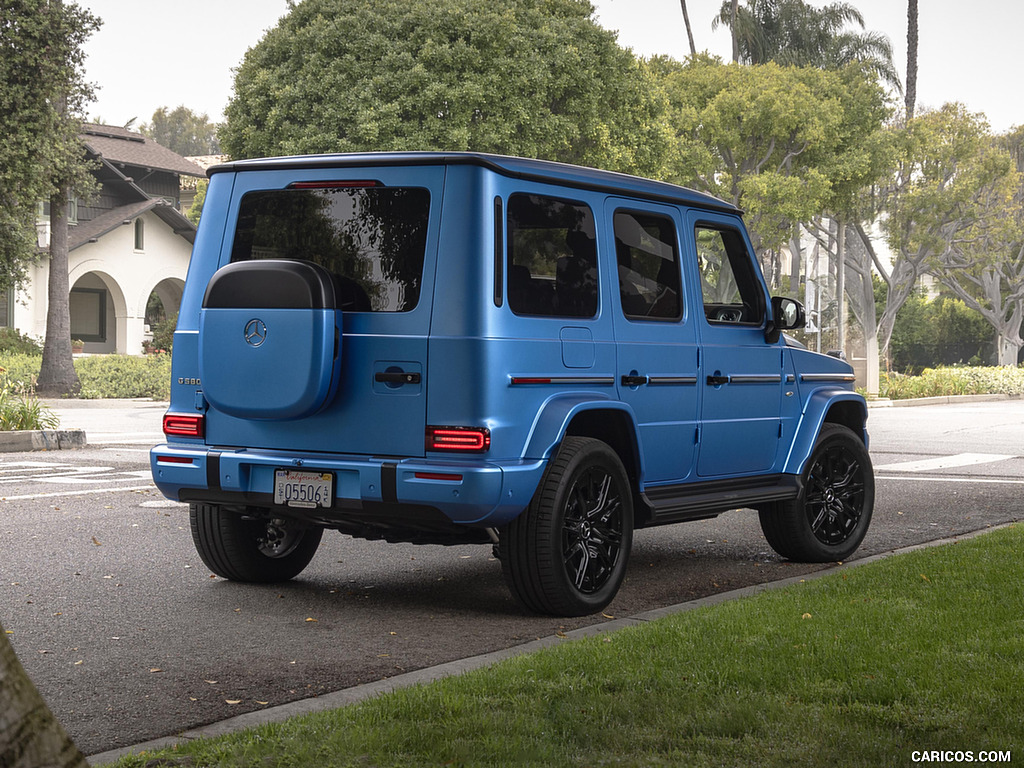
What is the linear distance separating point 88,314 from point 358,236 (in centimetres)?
4518

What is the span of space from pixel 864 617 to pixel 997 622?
599 millimetres

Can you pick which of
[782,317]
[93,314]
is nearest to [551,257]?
[782,317]

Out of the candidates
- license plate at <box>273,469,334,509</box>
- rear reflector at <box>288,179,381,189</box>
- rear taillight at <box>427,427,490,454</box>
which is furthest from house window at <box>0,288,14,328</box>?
rear taillight at <box>427,427,490,454</box>

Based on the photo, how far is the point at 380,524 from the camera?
6508 millimetres

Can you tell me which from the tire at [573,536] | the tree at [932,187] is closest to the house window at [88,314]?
the tree at [932,187]

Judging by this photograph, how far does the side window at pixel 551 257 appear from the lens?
21.4 feet

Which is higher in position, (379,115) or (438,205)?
(379,115)

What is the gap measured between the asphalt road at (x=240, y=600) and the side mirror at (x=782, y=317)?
1583mm

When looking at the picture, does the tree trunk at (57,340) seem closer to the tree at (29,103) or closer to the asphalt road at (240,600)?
the tree at (29,103)

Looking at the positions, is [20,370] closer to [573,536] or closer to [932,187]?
[932,187]

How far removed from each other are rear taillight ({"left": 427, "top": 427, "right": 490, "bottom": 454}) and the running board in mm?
1413

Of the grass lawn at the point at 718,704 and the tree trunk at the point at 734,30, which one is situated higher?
the tree trunk at the point at 734,30

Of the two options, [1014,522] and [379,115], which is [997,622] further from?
[379,115]

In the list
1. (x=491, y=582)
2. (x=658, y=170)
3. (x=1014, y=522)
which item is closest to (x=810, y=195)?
(x=658, y=170)
